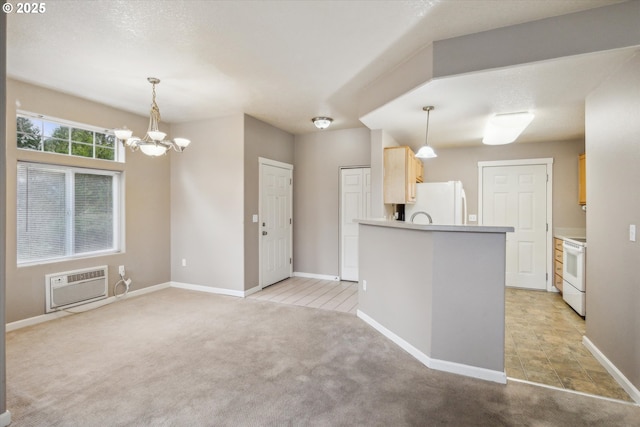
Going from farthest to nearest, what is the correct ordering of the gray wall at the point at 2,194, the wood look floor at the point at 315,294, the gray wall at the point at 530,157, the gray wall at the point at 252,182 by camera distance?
the gray wall at the point at 530,157, the gray wall at the point at 252,182, the wood look floor at the point at 315,294, the gray wall at the point at 2,194

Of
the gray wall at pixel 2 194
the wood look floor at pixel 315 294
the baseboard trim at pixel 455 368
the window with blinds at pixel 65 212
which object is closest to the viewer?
the gray wall at pixel 2 194

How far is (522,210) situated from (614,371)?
3238 mm

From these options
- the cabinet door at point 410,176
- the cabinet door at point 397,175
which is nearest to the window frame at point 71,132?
the cabinet door at point 397,175

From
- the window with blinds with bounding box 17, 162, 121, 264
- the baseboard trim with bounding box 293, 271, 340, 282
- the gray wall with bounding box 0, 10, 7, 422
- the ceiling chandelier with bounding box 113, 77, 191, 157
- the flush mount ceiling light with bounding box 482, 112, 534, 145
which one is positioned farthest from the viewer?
the baseboard trim with bounding box 293, 271, 340, 282

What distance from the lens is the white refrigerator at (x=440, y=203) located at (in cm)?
463

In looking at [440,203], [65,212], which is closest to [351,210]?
[440,203]

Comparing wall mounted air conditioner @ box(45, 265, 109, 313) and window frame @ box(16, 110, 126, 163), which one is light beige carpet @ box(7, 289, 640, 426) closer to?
wall mounted air conditioner @ box(45, 265, 109, 313)

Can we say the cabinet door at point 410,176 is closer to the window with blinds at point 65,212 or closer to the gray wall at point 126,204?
the gray wall at point 126,204

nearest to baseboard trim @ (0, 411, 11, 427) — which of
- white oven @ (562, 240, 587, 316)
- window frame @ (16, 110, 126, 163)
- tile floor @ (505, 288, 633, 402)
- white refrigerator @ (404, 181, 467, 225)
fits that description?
window frame @ (16, 110, 126, 163)

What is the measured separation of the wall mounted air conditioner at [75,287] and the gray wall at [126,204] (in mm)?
66

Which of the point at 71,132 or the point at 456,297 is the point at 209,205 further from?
the point at 456,297

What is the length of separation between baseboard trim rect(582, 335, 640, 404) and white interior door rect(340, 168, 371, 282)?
10.5 ft

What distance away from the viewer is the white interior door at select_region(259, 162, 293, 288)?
5184 millimetres

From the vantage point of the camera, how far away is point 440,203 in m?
4.73
